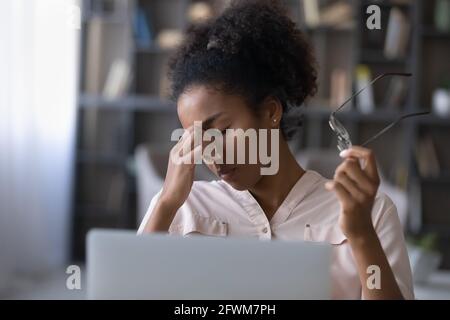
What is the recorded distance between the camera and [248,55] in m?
0.94

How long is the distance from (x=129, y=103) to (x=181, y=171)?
3066mm

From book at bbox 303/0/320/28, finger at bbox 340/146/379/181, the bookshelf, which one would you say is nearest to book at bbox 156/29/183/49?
the bookshelf

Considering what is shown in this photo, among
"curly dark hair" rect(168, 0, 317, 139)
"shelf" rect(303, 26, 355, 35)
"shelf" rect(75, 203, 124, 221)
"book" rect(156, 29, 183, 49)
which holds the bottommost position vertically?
"shelf" rect(75, 203, 124, 221)

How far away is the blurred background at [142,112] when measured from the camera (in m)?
3.46

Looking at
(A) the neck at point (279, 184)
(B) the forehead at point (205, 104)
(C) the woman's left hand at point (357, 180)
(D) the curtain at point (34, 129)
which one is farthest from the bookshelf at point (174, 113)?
(C) the woman's left hand at point (357, 180)

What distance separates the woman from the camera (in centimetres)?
90

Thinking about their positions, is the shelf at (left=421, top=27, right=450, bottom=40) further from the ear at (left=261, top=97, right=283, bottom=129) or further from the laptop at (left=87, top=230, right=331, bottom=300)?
the laptop at (left=87, top=230, right=331, bottom=300)

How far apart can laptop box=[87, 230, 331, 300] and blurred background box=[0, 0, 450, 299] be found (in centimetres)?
270

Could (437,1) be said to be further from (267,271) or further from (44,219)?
(267,271)

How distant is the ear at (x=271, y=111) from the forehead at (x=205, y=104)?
0.04 metres

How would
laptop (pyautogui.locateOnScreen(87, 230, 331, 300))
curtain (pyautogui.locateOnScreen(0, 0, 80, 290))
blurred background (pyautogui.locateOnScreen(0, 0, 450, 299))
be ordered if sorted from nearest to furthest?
laptop (pyautogui.locateOnScreen(87, 230, 331, 300)) < curtain (pyautogui.locateOnScreen(0, 0, 80, 290)) < blurred background (pyautogui.locateOnScreen(0, 0, 450, 299))

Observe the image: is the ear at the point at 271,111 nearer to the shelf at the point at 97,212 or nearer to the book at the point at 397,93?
the book at the point at 397,93

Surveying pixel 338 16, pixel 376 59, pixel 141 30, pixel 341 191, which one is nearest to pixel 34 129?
pixel 141 30

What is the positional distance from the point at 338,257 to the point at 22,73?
265 cm
